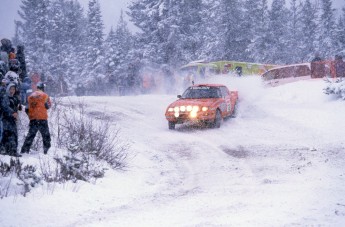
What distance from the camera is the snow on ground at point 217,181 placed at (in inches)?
221

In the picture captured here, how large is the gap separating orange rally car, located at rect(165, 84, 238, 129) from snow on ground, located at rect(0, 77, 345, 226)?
0.43 metres

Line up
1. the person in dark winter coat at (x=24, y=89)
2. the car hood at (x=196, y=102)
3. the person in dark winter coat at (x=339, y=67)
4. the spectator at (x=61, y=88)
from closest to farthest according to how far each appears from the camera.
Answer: the person in dark winter coat at (x=24, y=89)
the spectator at (x=61, y=88)
the car hood at (x=196, y=102)
the person in dark winter coat at (x=339, y=67)

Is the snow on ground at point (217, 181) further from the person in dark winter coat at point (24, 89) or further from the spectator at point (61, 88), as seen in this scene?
the person in dark winter coat at point (24, 89)

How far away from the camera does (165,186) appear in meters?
7.78

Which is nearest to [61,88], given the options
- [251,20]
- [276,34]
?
[251,20]

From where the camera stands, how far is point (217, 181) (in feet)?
26.1

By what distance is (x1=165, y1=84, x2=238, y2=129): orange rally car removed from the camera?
1363cm

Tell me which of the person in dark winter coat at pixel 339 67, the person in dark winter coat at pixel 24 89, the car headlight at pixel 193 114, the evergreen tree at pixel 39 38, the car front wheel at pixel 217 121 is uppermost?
the evergreen tree at pixel 39 38

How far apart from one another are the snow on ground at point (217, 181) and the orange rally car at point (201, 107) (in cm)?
43

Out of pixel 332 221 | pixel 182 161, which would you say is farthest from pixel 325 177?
pixel 182 161

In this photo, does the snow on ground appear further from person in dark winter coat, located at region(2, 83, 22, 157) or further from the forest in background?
the forest in background

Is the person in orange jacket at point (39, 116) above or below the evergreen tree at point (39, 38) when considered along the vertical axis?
below

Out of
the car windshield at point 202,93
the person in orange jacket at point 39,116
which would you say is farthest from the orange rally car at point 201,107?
the person in orange jacket at point 39,116

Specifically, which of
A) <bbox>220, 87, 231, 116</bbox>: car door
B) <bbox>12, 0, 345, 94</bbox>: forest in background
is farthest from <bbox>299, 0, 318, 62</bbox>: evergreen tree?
<bbox>220, 87, 231, 116</bbox>: car door
